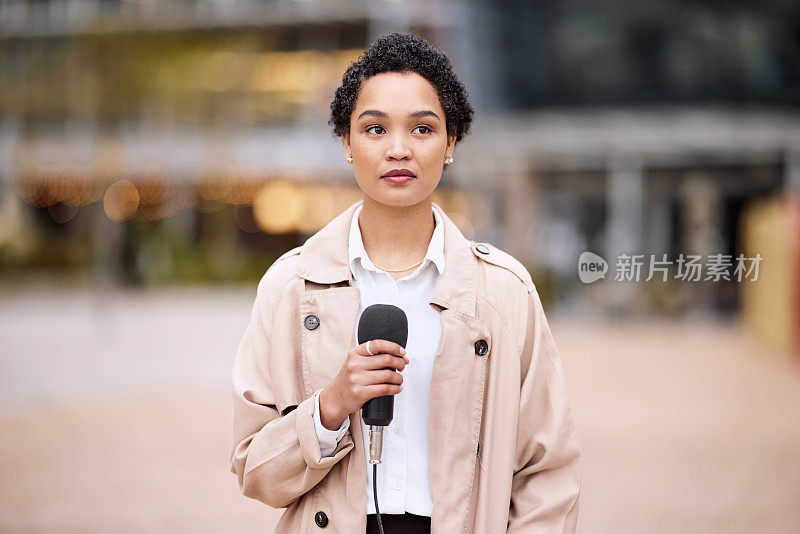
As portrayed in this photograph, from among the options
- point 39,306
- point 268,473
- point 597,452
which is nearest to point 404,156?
point 268,473

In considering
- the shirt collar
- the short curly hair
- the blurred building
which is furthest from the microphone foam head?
the blurred building

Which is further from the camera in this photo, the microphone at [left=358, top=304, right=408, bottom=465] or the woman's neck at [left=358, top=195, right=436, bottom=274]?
the woman's neck at [left=358, top=195, right=436, bottom=274]

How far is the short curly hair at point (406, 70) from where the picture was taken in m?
2.01

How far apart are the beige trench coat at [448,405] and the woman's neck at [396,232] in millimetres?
64

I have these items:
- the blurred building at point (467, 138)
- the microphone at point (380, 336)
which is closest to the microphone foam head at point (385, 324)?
the microphone at point (380, 336)

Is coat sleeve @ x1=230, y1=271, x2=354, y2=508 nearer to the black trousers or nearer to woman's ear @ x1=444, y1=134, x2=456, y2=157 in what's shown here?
the black trousers

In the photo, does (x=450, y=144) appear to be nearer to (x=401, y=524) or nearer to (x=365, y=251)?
(x=365, y=251)

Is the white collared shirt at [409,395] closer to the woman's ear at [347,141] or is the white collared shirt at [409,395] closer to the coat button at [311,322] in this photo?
the coat button at [311,322]

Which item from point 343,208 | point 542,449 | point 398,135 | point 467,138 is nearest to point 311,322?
point 398,135

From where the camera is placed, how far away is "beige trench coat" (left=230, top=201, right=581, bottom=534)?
6.44 feet

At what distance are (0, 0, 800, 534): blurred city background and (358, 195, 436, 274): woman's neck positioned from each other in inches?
158

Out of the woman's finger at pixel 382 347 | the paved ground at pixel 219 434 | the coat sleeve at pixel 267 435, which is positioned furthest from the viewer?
the paved ground at pixel 219 434

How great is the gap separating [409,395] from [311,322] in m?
0.27

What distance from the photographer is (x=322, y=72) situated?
2750cm
